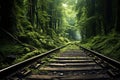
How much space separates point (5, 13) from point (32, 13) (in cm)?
1094

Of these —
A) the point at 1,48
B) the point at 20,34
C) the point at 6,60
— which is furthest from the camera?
the point at 20,34

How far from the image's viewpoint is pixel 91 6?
27062 millimetres

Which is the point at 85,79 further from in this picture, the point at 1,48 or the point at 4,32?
the point at 4,32

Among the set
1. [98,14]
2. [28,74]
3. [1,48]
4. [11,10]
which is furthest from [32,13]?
[28,74]

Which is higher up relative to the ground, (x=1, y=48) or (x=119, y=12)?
(x=119, y=12)

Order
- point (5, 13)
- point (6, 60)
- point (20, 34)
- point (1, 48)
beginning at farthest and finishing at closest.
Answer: point (20, 34) < point (5, 13) < point (1, 48) < point (6, 60)

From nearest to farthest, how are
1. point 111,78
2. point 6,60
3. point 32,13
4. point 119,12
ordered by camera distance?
point 111,78 < point 6,60 < point 119,12 < point 32,13

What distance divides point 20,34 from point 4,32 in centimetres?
195

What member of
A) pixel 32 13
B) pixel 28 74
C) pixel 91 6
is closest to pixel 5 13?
pixel 28 74

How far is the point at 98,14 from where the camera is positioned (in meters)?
21.5

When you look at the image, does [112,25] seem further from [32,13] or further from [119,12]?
[32,13]

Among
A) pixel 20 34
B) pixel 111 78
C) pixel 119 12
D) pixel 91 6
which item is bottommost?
pixel 111 78

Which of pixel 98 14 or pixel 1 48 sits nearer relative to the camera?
pixel 1 48

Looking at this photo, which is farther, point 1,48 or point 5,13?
point 5,13
